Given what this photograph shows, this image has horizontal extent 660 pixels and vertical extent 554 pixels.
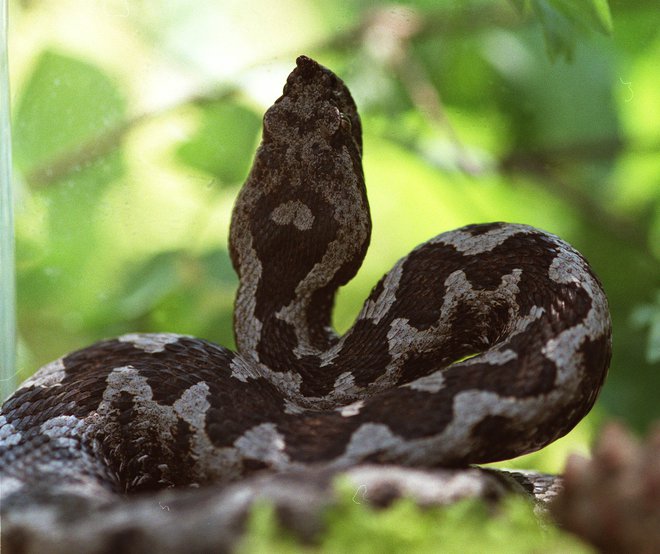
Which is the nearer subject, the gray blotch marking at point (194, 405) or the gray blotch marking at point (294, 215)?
the gray blotch marking at point (194, 405)

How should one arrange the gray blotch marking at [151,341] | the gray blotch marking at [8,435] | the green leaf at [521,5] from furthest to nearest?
the green leaf at [521,5]
the gray blotch marking at [151,341]
the gray blotch marking at [8,435]

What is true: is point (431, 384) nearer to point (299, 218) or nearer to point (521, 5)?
point (299, 218)

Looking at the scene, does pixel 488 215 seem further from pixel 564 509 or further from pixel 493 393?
pixel 564 509

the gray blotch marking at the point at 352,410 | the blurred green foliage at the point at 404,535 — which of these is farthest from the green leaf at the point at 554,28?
the blurred green foliage at the point at 404,535

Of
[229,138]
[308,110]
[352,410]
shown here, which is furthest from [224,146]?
[352,410]

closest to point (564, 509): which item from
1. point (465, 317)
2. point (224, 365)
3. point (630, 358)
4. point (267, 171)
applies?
point (465, 317)

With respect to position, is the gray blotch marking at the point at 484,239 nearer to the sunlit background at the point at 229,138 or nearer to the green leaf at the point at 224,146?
the sunlit background at the point at 229,138

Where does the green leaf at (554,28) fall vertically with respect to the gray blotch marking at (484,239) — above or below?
above
